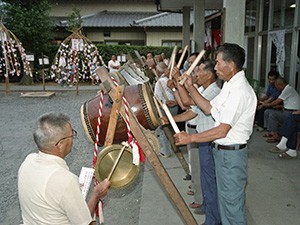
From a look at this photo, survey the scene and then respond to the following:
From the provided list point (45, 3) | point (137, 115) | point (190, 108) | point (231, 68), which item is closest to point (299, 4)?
point (190, 108)

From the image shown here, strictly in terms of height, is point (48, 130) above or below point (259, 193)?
above

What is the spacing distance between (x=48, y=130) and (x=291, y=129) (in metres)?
4.77

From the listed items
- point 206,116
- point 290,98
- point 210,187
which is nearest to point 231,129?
point 206,116

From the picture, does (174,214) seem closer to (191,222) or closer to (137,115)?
(191,222)

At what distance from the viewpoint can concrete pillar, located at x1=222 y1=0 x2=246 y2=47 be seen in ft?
16.2

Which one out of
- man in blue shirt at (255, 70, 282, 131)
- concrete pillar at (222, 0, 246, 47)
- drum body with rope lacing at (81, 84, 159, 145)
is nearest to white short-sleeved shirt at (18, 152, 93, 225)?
drum body with rope lacing at (81, 84, 159, 145)

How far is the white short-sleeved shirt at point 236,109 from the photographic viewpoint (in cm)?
269

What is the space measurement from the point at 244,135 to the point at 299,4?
17.8ft

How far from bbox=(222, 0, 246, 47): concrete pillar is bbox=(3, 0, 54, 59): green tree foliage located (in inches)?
592

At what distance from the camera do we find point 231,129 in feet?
9.34

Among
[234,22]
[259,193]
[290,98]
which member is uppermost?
[234,22]

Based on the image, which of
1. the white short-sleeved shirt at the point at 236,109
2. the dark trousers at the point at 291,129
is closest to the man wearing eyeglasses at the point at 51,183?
the white short-sleeved shirt at the point at 236,109

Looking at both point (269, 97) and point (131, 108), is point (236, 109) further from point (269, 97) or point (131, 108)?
point (269, 97)

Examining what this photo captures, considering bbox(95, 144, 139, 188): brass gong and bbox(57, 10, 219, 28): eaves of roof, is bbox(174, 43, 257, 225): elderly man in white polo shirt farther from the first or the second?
bbox(57, 10, 219, 28): eaves of roof
